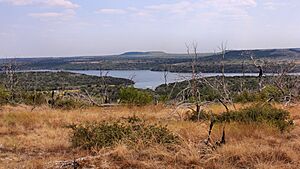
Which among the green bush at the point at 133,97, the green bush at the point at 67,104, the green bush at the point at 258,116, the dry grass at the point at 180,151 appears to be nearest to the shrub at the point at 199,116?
the green bush at the point at 258,116

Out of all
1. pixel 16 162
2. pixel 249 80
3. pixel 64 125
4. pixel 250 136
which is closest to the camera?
pixel 16 162

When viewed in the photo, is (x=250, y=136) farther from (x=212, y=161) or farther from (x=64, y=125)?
(x=64, y=125)

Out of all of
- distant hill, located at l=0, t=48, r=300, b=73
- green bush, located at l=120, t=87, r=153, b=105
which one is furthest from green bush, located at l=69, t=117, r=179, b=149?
green bush, located at l=120, t=87, r=153, b=105

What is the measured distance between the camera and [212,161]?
626 centimetres

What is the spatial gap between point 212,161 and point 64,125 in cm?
558

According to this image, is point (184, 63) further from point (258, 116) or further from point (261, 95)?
point (258, 116)

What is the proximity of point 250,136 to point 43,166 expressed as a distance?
4051mm

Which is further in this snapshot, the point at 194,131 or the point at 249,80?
the point at 249,80

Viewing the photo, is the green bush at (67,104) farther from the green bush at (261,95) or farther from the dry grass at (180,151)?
the dry grass at (180,151)

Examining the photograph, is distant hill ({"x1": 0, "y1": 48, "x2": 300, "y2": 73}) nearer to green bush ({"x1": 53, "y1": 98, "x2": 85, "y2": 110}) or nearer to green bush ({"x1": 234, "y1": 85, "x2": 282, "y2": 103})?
green bush ({"x1": 234, "y1": 85, "x2": 282, "y2": 103})

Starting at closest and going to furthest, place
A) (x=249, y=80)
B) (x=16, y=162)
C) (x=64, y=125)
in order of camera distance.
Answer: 1. (x=16, y=162)
2. (x=64, y=125)
3. (x=249, y=80)

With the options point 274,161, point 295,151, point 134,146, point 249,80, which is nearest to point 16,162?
point 134,146

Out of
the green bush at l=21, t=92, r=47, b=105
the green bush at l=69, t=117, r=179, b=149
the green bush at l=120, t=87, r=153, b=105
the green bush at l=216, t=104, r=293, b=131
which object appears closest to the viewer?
the green bush at l=69, t=117, r=179, b=149

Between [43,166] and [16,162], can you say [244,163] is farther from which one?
[16,162]
